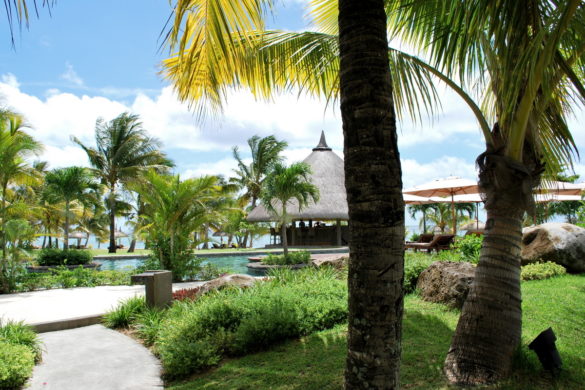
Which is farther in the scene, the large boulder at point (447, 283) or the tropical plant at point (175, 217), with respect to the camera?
the tropical plant at point (175, 217)

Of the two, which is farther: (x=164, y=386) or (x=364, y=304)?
(x=164, y=386)

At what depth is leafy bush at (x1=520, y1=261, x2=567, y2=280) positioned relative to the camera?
7.54 meters

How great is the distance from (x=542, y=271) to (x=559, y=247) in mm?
851

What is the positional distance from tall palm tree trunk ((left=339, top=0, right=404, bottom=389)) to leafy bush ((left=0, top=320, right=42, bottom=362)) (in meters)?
4.10

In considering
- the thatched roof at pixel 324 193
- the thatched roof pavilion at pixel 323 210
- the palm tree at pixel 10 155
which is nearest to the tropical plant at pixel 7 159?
the palm tree at pixel 10 155

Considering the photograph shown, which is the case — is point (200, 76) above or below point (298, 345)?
above

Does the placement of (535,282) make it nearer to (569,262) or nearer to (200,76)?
(569,262)

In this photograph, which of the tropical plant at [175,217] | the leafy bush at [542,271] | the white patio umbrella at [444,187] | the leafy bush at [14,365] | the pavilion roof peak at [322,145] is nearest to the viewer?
the leafy bush at [14,365]

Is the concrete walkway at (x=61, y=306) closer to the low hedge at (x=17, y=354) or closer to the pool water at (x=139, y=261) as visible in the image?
the low hedge at (x=17, y=354)

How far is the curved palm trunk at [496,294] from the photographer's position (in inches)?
130

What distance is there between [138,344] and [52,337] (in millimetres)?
1257

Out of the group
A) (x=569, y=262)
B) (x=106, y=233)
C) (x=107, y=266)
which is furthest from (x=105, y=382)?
(x=106, y=233)

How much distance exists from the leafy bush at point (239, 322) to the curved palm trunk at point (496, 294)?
207 cm

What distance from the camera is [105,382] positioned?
4230mm
